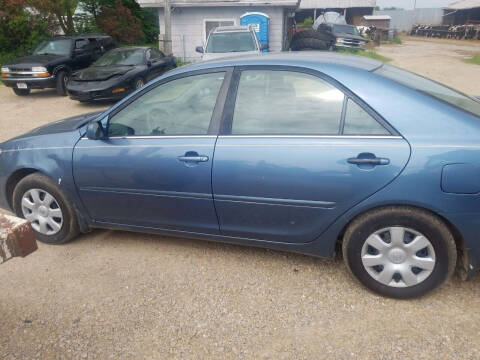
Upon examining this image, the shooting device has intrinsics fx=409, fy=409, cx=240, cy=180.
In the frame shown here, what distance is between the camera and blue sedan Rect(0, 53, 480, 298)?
101 inches

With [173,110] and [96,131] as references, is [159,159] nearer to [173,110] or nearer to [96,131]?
Answer: [173,110]

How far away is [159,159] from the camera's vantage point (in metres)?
3.07

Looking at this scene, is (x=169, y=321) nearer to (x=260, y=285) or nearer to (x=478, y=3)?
(x=260, y=285)

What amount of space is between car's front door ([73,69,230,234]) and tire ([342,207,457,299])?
1.07 meters

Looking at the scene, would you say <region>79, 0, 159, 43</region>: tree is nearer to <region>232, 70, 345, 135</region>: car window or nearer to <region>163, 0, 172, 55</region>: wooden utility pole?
<region>163, 0, 172, 55</region>: wooden utility pole

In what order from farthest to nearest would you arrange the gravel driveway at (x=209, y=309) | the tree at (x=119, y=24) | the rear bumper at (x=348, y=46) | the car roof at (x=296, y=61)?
the tree at (x=119, y=24)
the rear bumper at (x=348, y=46)
the car roof at (x=296, y=61)
the gravel driveway at (x=209, y=309)

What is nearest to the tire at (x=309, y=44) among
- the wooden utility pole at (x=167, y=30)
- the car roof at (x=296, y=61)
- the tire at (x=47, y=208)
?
the wooden utility pole at (x=167, y=30)

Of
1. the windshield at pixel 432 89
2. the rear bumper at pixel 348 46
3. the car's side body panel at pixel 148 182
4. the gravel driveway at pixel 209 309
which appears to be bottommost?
the gravel driveway at pixel 209 309

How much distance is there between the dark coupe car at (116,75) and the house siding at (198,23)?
6.04 m

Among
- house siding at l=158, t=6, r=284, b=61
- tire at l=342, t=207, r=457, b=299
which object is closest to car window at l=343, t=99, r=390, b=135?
tire at l=342, t=207, r=457, b=299

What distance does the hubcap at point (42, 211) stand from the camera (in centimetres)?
357

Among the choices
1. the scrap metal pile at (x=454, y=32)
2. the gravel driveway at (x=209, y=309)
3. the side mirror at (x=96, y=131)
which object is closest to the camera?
the gravel driveway at (x=209, y=309)

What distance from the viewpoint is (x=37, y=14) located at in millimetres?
16844

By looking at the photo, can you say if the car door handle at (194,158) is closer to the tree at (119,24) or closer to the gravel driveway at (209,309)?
the gravel driveway at (209,309)
